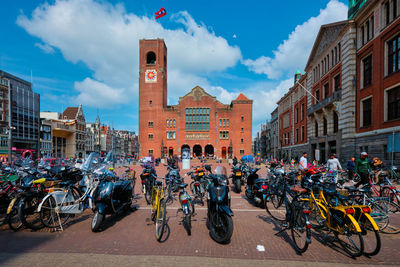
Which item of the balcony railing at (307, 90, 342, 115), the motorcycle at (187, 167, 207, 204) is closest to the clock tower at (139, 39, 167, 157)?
the balcony railing at (307, 90, 342, 115)

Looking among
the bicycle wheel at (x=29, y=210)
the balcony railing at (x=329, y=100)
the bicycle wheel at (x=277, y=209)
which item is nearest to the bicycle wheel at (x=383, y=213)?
the bicycle wheel at (x=277, y=209)

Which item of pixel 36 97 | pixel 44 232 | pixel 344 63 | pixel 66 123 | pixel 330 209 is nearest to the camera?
pixel 330 209

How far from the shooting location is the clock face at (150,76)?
4943cm

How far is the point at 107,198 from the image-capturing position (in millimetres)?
5074

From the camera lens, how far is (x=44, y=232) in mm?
4930

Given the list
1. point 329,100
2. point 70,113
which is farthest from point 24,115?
point 329,100

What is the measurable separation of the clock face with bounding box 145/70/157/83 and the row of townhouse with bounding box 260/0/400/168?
32.1 metres

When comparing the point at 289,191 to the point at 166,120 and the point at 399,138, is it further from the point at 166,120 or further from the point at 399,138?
the point at 166,120

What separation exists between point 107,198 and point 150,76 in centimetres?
4763

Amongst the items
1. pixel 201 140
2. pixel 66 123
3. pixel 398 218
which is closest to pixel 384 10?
pixel 398 218

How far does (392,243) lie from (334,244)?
111 centimetres

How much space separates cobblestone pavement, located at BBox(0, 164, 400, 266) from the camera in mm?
3578

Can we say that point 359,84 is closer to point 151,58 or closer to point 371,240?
point 371,240

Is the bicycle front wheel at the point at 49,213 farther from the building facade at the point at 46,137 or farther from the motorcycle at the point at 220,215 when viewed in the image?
the building facade at the point at 46,137
